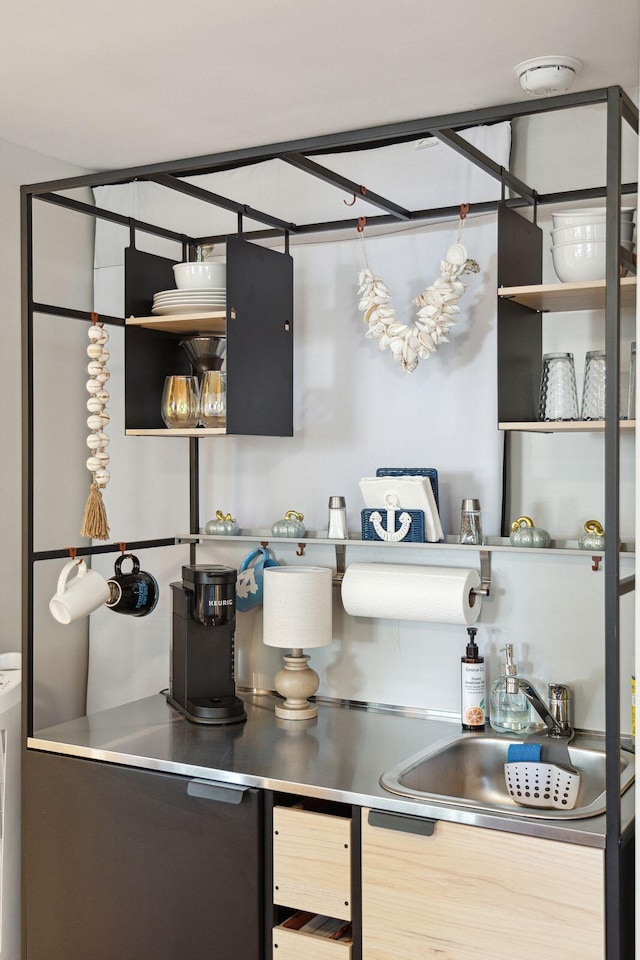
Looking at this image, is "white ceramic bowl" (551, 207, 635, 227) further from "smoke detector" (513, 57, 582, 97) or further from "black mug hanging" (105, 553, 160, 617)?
"black mug hanging" (105, 553, 160, 617)

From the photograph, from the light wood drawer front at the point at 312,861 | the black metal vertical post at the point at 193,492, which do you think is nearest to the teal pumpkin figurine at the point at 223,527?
the black metal vertical post at the point at 193,492

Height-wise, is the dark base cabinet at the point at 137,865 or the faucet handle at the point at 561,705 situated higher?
the faucet handle at the point at 561,705

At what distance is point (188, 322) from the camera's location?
256 cm

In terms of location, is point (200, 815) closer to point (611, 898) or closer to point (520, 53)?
point (611, 898)

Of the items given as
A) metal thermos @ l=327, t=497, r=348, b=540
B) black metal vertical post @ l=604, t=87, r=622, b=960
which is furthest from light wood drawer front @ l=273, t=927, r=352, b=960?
metal thermos @ l=327, t=497, r=348, b=540

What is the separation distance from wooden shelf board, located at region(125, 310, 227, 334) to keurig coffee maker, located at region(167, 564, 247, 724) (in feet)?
2.12

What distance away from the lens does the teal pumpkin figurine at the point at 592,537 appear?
2.28m

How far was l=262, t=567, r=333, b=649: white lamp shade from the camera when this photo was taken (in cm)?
250

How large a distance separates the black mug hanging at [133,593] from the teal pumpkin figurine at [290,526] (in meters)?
0.37

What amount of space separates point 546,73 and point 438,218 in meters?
0.50

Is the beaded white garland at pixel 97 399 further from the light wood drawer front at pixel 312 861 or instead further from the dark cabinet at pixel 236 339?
the light wood drawer front at pixel 312 861

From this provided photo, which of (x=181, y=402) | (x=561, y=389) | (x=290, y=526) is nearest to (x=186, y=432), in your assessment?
(x=181, y=402)

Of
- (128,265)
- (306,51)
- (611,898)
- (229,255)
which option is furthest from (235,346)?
(611,898)

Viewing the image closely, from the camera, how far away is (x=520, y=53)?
2.16 meters
